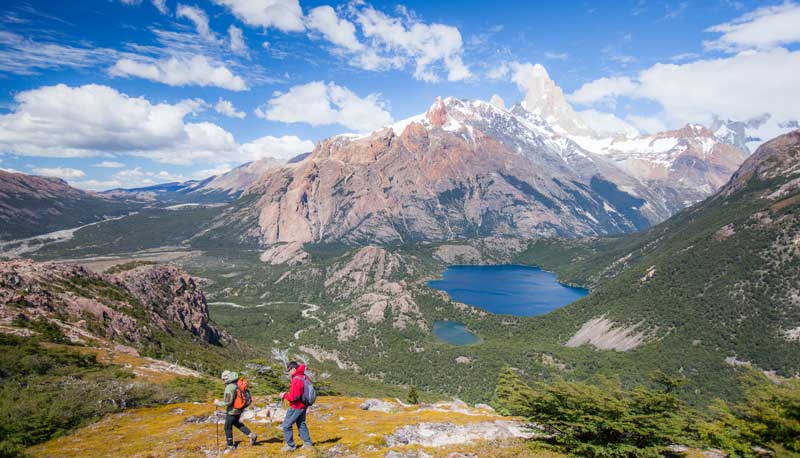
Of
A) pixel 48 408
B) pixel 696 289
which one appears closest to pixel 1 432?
pixel 48 408

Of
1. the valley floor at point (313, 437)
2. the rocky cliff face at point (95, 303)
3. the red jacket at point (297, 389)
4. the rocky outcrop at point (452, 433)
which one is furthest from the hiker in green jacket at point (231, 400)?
the rocky cliff face at point (95, 303)

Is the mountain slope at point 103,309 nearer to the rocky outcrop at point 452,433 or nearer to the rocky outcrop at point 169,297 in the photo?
the rocky outcrop at point 169,297

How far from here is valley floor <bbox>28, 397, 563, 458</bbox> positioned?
2591 centimetres

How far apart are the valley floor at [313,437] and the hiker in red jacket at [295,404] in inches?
29.5

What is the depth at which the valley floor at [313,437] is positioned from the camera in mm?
25906

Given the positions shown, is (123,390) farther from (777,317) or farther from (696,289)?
(696,289)

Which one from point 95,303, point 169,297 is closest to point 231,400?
point 95,303

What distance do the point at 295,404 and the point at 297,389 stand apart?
3.83ft

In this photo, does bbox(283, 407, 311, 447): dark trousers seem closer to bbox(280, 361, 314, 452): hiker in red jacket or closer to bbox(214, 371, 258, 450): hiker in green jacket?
bbox(280, 361, 314, 452): hiker in red jacket

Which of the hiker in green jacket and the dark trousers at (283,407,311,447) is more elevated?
the hiker in green jacket

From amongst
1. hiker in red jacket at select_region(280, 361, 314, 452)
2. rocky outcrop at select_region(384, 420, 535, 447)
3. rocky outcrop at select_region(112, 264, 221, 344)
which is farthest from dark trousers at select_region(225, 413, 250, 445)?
rocky outcrop at select_region(112, 264, 221, 344)

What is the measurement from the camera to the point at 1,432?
28.6 meters

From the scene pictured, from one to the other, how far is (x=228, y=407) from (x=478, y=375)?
165139 mm

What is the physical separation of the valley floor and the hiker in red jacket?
0.75 meters
